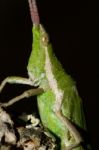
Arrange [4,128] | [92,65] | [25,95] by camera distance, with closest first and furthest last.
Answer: [4,128] → [25,95] → [92,65]

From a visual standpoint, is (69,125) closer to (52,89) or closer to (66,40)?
(52,89)

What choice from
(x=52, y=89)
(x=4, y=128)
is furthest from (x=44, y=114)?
(x=4, y=128)

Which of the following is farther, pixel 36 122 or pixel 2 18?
pixel 2 18

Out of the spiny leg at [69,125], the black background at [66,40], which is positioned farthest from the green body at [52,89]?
the black background at [66,40]

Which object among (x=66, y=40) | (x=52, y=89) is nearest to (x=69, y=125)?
(x=52, y=89)

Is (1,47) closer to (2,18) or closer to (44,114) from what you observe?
(2,18)

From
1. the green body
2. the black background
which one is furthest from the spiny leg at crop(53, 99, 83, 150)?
the black background
